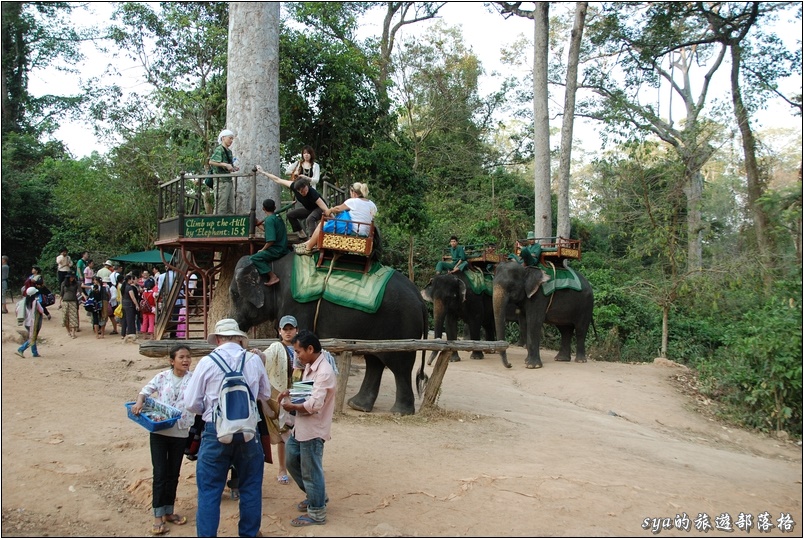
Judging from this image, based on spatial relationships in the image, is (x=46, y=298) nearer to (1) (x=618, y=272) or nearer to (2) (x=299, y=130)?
(2) (x=299, y=130)

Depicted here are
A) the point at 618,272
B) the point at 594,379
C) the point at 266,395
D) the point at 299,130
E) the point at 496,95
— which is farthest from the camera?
the point at 496,95

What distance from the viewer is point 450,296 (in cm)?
1506

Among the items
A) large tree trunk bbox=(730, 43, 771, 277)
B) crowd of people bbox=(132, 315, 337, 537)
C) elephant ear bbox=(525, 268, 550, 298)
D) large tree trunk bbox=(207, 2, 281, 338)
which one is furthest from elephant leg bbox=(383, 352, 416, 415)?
large tree trunk bbox=(730, 43, 771, 277)

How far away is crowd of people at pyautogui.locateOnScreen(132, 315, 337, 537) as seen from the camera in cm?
460

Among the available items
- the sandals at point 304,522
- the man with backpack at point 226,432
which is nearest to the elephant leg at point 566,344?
the sandals at point 304,522

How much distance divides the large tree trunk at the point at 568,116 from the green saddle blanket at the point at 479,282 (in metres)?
4.58

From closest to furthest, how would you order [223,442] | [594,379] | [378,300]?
[223,442] → [378,300] → [594,379]

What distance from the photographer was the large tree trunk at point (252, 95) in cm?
1076

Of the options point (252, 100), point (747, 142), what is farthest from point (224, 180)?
point (747, 142)

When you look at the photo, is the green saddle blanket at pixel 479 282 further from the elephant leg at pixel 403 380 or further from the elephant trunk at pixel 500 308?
the elephant leg at pixel 403 380

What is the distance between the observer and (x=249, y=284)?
862 centimetres

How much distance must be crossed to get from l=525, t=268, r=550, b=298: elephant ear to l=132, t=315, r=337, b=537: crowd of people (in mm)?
9528

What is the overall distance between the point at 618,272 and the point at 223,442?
21.0m

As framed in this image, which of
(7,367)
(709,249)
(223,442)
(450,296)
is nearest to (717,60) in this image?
(709,249)
